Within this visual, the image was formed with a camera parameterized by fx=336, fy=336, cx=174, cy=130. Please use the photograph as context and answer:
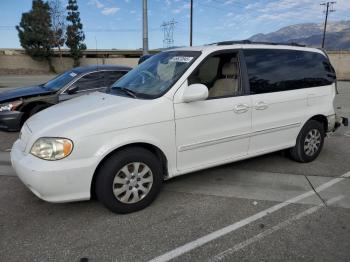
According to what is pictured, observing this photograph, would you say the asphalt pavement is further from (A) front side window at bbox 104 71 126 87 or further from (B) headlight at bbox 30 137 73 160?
(A) front side window at bbox 104 71 126 87

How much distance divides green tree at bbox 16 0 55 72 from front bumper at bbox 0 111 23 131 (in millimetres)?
44680

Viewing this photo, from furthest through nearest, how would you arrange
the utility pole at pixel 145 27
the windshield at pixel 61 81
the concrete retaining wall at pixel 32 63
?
the concrete retaining wall at pixel 32 63 < the utility pole at pixel 145 27 < the windshield at pixel 61 81

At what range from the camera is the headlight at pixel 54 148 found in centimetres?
326

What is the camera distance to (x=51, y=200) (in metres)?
3.36

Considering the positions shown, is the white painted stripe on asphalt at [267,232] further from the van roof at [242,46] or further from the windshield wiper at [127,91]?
the van roof at [242,46]

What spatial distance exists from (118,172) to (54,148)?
68 cm

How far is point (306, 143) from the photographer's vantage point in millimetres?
5230

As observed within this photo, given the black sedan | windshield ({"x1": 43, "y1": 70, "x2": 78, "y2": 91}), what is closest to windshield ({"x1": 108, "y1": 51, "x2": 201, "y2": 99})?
the black sedan

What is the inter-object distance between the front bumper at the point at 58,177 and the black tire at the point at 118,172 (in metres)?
0.13

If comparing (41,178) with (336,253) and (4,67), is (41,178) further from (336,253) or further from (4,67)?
(4,67)

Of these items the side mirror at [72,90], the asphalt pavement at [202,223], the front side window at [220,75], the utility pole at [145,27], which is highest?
the utility pole at [145,27]

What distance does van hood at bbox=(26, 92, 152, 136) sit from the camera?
337cm

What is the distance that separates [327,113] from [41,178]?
4.36 metres

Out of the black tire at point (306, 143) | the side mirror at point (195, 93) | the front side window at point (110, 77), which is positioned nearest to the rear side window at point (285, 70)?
the black tire at point (306, 143)
